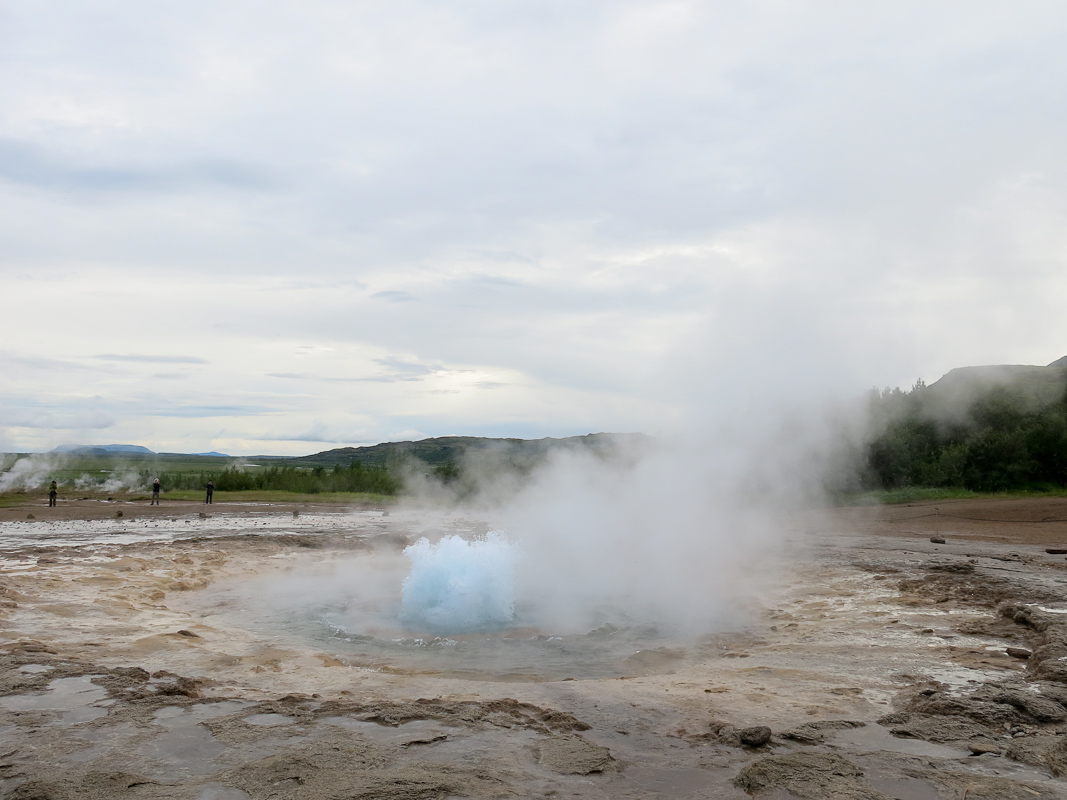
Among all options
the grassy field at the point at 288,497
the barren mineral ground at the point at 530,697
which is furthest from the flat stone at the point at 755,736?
the grassy field at the point at 288,497

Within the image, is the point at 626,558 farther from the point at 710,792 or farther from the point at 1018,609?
the point at 710,792

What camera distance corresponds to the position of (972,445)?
102 feet

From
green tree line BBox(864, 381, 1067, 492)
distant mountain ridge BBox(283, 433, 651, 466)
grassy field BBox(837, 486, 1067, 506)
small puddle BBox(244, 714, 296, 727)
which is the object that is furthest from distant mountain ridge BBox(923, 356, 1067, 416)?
small puddle BBox(244, 714, 296, 727)

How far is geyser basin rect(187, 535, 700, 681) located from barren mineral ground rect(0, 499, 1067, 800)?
7 cm

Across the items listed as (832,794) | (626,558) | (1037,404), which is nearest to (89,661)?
(832,794)

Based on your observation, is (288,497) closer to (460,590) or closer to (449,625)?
(460,590)

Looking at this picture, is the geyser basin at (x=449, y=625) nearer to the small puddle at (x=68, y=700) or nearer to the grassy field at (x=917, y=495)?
the small puddle at (x=68, y=700)

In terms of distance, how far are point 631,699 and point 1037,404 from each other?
110ft

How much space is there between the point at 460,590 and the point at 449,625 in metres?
0.60

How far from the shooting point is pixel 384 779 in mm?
4484

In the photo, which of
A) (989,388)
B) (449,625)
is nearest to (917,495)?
(989,388)

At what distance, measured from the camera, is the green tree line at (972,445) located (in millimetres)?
29469

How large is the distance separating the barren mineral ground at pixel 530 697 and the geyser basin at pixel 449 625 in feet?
0.22

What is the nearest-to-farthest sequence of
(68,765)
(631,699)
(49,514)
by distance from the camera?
1. (68,765)
2. (631,699)
3. (49,514)
